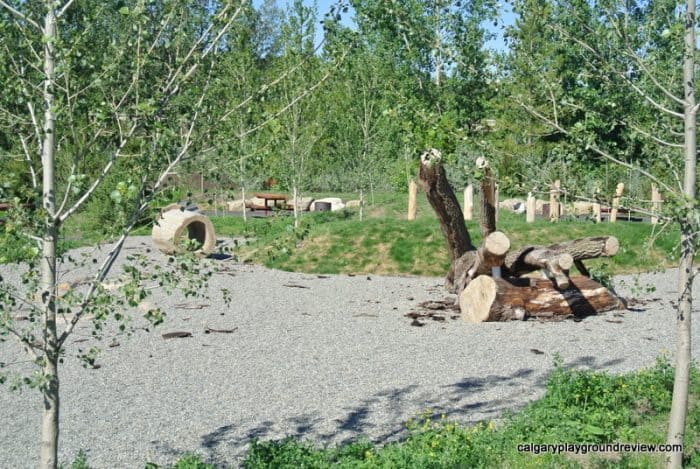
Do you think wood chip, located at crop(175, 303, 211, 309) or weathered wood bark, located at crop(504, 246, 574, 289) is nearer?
weathered wood bark, located at crop(504, 246, 574, 289)

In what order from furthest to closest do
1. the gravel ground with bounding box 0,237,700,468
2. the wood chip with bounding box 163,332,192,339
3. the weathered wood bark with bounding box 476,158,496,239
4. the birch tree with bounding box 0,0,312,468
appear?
1. the weathered wood bark with bounding box 476,158,496,239
2. the wood chip with bounding box 163,332,192,339
3. the gravel ground with bounding box 0,237,700,468
4. the birch tree with bounding box 0,0,312,468

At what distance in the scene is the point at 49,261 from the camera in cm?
413

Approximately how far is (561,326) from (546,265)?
1.31 meters

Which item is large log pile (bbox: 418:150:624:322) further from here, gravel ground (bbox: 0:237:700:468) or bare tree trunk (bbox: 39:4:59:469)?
bare tree trunk (bbox: 39:4:59:469)

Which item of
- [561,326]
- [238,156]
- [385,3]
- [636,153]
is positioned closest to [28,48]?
[238,156]

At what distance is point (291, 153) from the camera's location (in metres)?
25.7

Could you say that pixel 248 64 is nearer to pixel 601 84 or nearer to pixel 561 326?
pixel 561 326

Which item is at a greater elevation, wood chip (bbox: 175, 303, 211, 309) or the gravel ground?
wood chip (bbox: 175, 303, 211, 309)

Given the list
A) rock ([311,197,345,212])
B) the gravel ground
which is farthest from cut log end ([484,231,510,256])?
rock ([311,197,345,212])

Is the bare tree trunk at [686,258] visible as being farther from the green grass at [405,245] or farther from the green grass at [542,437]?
the green grass at [405,245]

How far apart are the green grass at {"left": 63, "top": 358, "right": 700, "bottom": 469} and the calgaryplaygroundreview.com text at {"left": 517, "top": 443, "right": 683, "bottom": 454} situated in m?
0.04

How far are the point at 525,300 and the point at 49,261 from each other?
8.42 metres

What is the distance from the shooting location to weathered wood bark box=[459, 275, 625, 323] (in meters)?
11.0

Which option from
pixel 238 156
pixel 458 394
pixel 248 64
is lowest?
pixel 458 394
